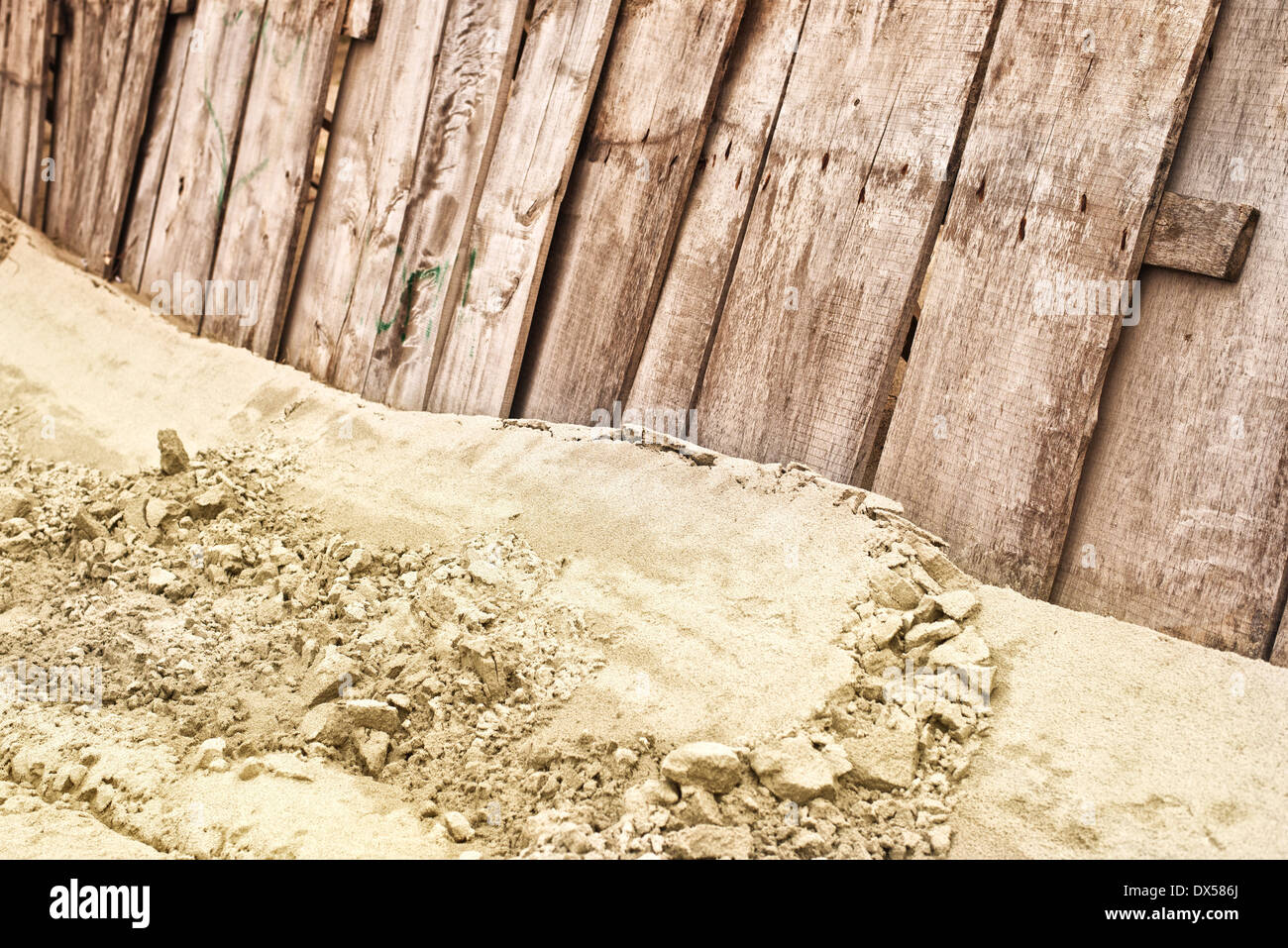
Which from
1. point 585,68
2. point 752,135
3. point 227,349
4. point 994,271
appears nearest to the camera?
point 994,271

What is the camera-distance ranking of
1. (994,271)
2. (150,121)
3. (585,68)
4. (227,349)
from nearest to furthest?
(994,271) → (585,68) → (227,349) → (150,121)

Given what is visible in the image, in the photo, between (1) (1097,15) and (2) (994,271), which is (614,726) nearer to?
(2) (994,271)

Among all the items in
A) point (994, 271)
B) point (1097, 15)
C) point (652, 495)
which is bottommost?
point (652, 495)

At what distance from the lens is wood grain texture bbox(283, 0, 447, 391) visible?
11.1 ft

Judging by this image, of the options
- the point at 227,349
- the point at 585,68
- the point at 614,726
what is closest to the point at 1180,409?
the point at 614,726

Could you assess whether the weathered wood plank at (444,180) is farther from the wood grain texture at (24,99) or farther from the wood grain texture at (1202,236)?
the wood grain texture at (24,99)

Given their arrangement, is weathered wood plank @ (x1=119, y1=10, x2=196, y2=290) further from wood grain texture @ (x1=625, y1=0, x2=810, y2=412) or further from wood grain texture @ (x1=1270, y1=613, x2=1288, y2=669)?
wood grain texture @ (x1=1270, y1=613, x2=1288, y2=669)

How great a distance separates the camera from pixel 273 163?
3758mm

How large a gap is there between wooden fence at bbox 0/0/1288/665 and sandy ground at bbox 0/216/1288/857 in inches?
8.7

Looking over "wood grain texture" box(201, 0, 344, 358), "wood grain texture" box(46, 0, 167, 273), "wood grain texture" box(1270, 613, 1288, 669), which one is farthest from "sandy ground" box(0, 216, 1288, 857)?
"wood grain texture" box(46, 0, 167, 273)

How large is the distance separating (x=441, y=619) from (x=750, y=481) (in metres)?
0.81

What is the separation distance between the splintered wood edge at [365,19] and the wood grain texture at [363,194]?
0.12 ft

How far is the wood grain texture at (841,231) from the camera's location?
2.45m

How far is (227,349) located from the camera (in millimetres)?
3785
